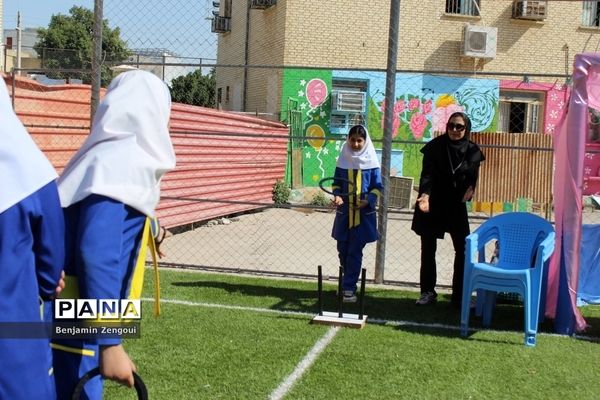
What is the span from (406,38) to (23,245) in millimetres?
21788

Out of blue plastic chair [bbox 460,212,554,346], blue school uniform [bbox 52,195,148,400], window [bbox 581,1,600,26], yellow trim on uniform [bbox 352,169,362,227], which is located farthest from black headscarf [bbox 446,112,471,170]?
window [bbox 581,1,600,26]

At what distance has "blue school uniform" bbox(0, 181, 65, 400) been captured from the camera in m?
2.22

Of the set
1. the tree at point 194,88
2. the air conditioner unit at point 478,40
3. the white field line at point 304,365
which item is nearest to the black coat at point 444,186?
the white field line at point 304,365

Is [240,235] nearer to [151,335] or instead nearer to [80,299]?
[151,335]

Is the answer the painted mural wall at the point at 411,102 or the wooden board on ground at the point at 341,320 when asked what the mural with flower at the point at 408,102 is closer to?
the painted mural wall at the point at 411,102

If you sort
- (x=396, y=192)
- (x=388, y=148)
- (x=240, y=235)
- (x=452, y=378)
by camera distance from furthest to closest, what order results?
(x=396, y=192) → (x=240, y=235) → (x=388, y=148) → (x=452, y=378)

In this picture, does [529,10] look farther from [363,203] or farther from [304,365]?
[304,365]

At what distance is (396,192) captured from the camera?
18875 millimetres

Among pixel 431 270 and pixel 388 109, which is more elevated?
pixel 388 109

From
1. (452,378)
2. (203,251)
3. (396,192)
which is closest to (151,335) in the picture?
(452,378)

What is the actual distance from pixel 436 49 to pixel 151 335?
61.3ft

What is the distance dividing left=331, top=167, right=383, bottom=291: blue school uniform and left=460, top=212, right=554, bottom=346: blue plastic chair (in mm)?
1097

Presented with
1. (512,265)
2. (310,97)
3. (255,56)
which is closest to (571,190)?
(512,265)

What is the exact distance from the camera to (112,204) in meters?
2.50
